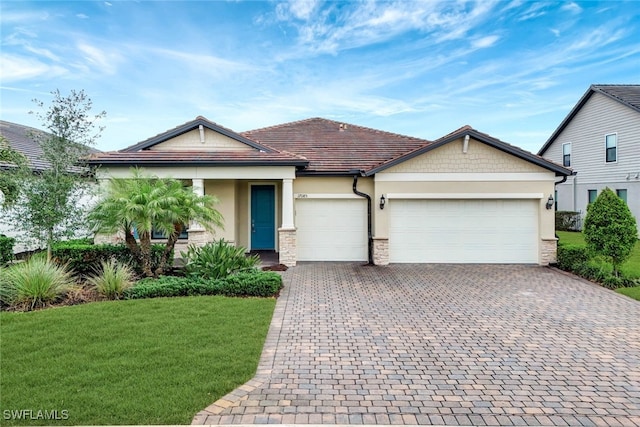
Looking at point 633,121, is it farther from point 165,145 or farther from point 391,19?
point 165,145

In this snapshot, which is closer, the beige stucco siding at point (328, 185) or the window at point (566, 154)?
the beige stucco siding at point (328, 185)

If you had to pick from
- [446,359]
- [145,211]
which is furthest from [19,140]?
[446,359]

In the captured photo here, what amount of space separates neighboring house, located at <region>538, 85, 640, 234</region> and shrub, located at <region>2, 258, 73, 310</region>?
81.4 ft

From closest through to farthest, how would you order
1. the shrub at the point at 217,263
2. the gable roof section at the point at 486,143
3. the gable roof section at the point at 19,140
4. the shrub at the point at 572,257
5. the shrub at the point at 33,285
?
the shrub at the point at 33,285
the shrub at the point at 217,263
the shrub at the point at 572,257
the gable roof section at the point at 486,143
the gable roof section at the point at 19,140

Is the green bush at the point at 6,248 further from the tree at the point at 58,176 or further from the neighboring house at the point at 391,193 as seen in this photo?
the neighboring house at the point at 391,193

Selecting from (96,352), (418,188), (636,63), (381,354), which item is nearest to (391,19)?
(418,188)

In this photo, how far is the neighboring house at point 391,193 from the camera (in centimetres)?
1319

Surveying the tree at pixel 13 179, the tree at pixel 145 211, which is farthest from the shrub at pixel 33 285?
the tree at pixel 13 179

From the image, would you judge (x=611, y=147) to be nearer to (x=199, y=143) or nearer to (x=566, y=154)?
(x=566, y=154)

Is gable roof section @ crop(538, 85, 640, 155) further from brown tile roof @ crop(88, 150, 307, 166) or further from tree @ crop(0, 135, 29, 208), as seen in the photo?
tree @ crop(0, 135, 29, 208)

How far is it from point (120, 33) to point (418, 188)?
37.3 ft

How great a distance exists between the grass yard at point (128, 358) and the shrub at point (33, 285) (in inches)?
28.1

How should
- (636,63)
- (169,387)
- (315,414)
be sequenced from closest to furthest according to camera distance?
(315,414) < (169,387) < (636,63)

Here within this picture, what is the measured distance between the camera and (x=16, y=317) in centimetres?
696
